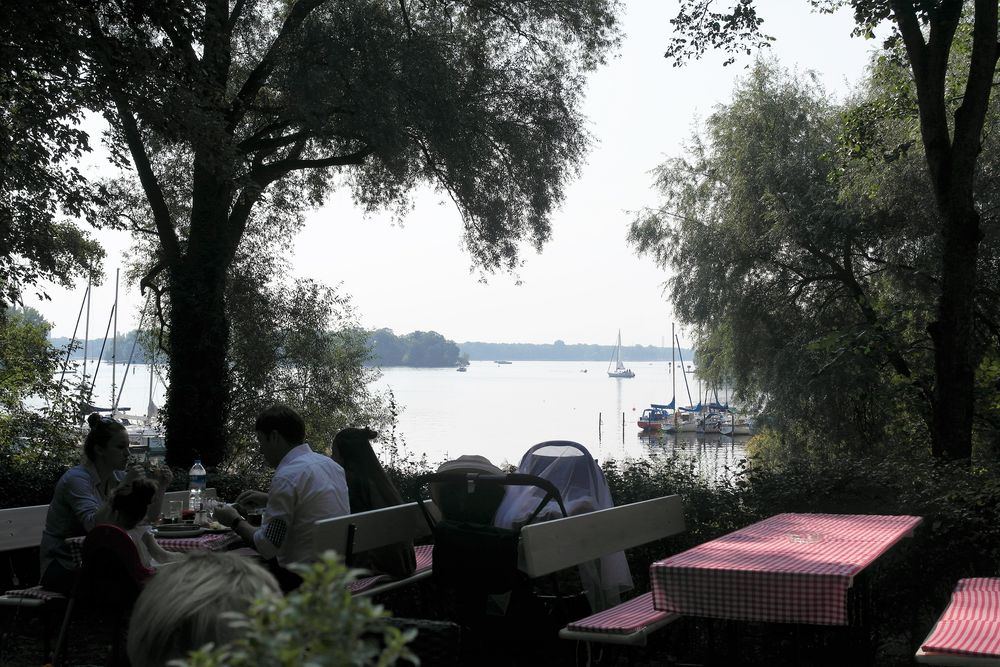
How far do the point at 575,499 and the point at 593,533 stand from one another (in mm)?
608

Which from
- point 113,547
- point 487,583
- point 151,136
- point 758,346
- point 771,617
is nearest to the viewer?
point 771,617

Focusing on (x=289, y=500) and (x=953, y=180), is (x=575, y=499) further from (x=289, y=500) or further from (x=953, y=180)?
(x=953, y=180)

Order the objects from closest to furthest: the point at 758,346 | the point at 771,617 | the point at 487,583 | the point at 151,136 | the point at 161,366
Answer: the point at 771,617 → the point at 487,583 → the point at 151,136 → the point at 161,366 → the point at 758,346

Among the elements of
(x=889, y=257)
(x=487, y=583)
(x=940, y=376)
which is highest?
(x=889, y=257)

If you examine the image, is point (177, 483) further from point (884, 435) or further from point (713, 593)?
point (884, 435)

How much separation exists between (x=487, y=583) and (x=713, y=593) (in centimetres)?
171

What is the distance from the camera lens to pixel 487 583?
6180mm

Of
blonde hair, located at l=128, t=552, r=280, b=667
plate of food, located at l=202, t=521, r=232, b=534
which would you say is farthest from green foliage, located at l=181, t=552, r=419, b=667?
plate of food, located at l=202, t=521, r=232, b=534

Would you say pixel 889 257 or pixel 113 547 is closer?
pixel 113 547

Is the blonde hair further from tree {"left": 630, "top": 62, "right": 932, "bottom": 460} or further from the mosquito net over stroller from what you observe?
tree {"left": 630, "top": 62, "right": 932, "bottom": 460}

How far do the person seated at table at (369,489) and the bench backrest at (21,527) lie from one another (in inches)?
49.9

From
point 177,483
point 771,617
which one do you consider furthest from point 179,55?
point 771,617

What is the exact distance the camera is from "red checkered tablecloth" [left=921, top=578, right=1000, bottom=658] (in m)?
4.48

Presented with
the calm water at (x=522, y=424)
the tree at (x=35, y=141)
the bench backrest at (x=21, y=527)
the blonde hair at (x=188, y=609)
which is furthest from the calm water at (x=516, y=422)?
the blonde hair at (x=188, y=609)
